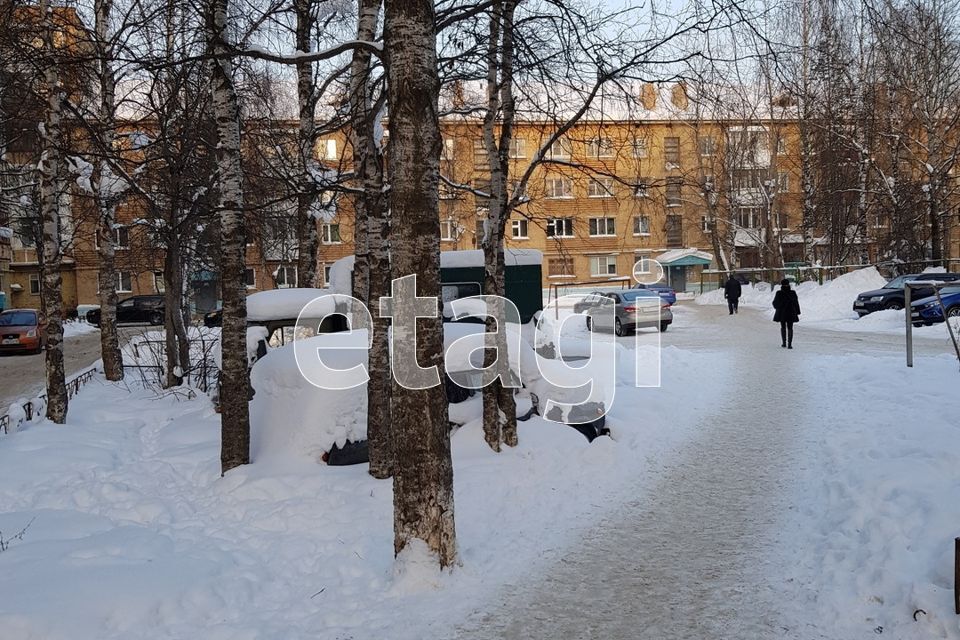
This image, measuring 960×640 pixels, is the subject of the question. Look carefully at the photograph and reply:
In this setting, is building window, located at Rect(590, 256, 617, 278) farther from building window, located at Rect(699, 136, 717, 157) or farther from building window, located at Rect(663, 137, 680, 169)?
building window, located at Rect(663, 137, 680, 169)

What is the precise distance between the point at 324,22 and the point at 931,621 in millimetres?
12213

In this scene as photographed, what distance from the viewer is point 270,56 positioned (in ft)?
20.7

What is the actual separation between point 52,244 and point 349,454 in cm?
691

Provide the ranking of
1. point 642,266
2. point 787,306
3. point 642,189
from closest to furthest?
point 642,189 → point 787,306 → point 642,266

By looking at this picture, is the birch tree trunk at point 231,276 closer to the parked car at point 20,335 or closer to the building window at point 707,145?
the building window at point 707,145

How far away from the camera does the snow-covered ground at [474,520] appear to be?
468cm

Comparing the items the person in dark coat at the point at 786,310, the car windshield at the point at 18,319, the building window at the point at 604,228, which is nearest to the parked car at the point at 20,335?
A: the car windshield at the point at 18,319

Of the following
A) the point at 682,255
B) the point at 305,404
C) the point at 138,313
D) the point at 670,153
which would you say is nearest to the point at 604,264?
the point at 682,255

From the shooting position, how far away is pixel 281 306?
45.8 feet

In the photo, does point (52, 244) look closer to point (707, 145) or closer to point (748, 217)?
point (707, 145)

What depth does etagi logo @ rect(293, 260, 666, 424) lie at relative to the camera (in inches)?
219

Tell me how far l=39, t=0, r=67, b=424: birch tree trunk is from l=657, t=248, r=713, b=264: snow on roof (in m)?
41.1

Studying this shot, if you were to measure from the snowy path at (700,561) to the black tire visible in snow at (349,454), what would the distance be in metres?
3.03

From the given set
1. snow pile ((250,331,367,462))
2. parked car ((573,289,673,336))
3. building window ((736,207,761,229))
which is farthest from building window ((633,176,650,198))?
building window ((736,207,761,229))
